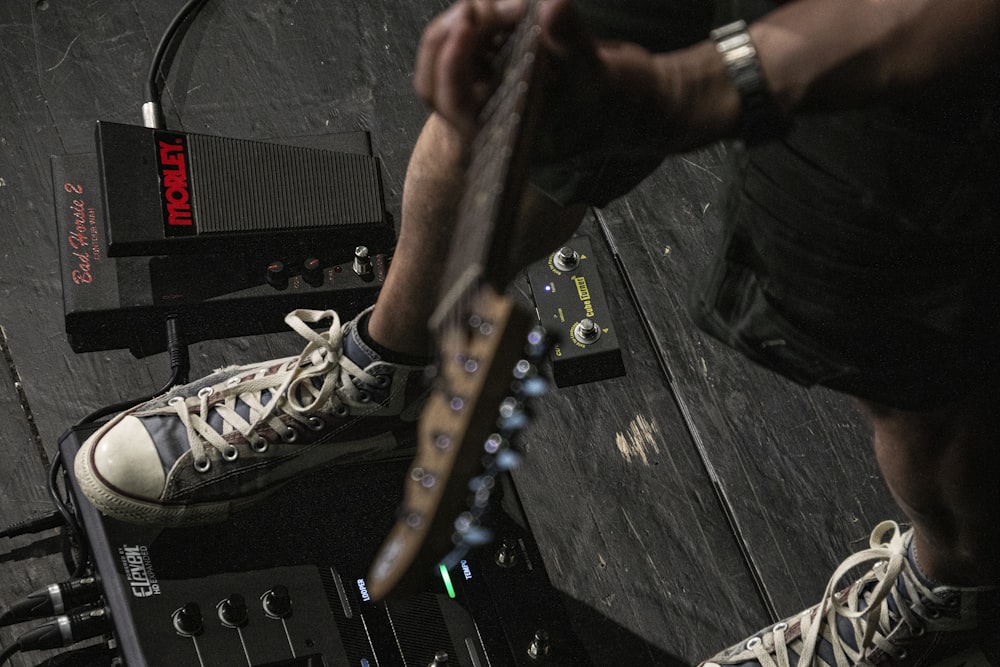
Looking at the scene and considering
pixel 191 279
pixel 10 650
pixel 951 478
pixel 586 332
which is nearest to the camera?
pixel 951 478

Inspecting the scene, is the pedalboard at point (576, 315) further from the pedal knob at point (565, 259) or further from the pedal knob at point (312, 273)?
the pedal knob at point (312, 273)

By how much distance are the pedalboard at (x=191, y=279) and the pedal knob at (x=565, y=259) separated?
0.25 meters

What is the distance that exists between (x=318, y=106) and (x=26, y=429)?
64 centimetres

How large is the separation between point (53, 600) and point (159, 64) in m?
0.81

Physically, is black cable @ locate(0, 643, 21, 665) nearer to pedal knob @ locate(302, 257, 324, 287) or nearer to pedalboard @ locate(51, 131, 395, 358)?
pedalboard @ locate(51, 131, 395, 358)

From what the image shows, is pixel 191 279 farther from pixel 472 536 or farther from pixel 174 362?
pixel 472 536

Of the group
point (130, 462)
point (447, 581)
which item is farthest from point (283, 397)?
point (447, 581)

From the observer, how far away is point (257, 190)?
54.2 inches

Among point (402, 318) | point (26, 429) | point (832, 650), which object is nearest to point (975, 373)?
point (832, 650)

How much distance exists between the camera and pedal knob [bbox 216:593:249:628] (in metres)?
1.13

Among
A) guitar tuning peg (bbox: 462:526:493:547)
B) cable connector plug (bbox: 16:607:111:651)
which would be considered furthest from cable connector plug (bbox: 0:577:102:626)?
guitar tuning peg (bbox: 462:526:493:547)

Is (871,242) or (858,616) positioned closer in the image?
(871,242)

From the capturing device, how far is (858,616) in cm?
123

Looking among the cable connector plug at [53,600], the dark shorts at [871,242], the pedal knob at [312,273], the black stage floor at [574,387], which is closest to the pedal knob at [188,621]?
the cable connector plug at [53,600]
